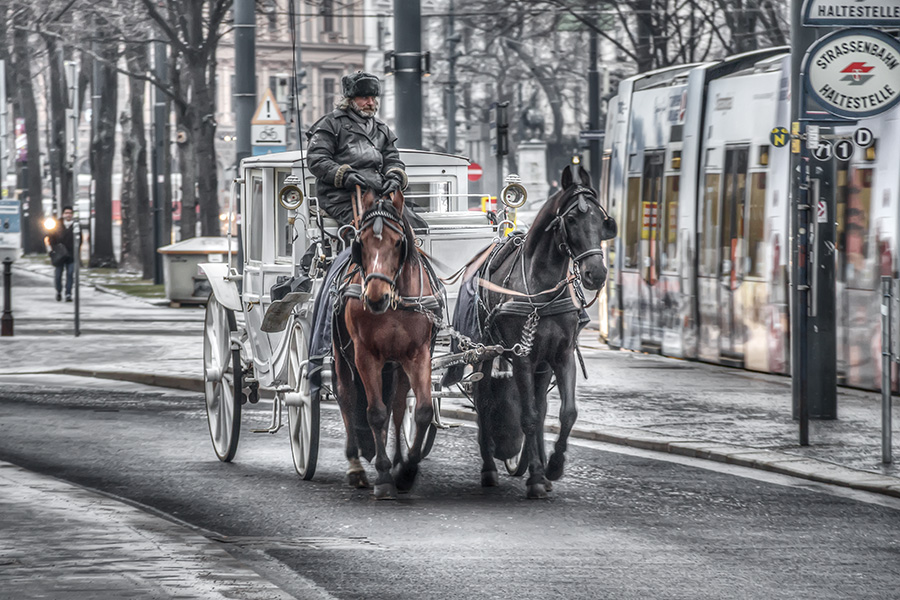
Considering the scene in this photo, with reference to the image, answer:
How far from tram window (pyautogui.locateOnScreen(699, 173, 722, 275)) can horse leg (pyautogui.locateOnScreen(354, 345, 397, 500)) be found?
917 centimetres

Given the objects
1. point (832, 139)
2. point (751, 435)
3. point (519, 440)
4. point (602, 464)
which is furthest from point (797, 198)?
point (519, 440)

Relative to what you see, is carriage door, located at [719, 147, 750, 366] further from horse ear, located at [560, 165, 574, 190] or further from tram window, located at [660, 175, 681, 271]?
horse ear, located at [560, 165, 574, 190]

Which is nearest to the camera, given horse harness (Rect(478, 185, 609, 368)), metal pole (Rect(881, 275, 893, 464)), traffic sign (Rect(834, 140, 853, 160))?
horse harness (Rect(478, 185, 609, 368))

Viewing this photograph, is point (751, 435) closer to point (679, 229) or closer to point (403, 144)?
point (403, 144)

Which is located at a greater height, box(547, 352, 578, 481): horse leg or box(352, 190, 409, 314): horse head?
box(352, 190, 409, 314): horse head

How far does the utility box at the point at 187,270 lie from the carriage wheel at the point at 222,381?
17027 mm

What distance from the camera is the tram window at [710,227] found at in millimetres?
17578

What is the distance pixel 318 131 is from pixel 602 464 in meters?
2.99

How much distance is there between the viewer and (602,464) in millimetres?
10727

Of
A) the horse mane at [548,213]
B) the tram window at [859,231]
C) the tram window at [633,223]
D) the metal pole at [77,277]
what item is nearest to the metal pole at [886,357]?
the horse mane at [548,213]

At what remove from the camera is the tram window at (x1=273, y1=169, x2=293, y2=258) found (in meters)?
10.8

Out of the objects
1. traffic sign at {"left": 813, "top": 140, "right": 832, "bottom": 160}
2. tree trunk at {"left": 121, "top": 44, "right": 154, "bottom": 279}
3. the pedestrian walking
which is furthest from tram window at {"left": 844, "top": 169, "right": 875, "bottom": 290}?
tree trunk at {"left": 121, "top": 44, "right": 154, "bottom": 279}

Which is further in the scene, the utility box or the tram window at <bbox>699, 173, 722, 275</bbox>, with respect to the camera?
the utility box

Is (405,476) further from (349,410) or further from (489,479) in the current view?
(489,479)
